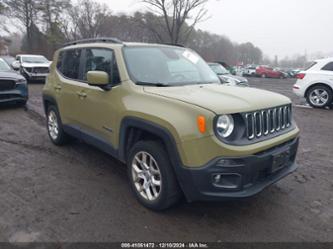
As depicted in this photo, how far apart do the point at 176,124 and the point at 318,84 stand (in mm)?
9032

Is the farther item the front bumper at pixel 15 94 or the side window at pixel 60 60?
the front bumper at pixel 15 94

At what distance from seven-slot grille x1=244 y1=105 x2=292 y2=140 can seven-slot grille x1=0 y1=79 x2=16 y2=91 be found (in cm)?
772

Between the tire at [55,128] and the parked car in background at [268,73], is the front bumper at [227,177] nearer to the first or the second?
the tire at [55,128]

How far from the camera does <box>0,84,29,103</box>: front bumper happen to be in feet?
27.8

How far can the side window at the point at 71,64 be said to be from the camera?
4.68m

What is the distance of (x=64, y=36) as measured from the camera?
3847 centimetres

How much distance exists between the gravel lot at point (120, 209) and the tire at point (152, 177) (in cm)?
16

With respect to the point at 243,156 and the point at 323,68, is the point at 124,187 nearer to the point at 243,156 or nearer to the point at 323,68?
the point at 243,156

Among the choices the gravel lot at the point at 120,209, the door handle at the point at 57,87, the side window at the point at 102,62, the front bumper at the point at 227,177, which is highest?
the side window at the point at 102,62

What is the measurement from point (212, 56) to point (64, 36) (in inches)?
1267

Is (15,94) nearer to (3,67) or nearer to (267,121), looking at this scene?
(3,67)

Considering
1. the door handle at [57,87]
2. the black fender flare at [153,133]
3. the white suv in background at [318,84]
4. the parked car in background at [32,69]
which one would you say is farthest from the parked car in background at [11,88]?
the white suv in background at [318,84]

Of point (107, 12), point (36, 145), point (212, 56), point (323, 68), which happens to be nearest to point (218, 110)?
point (36, 145)

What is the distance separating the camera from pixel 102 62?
4.11 meters
